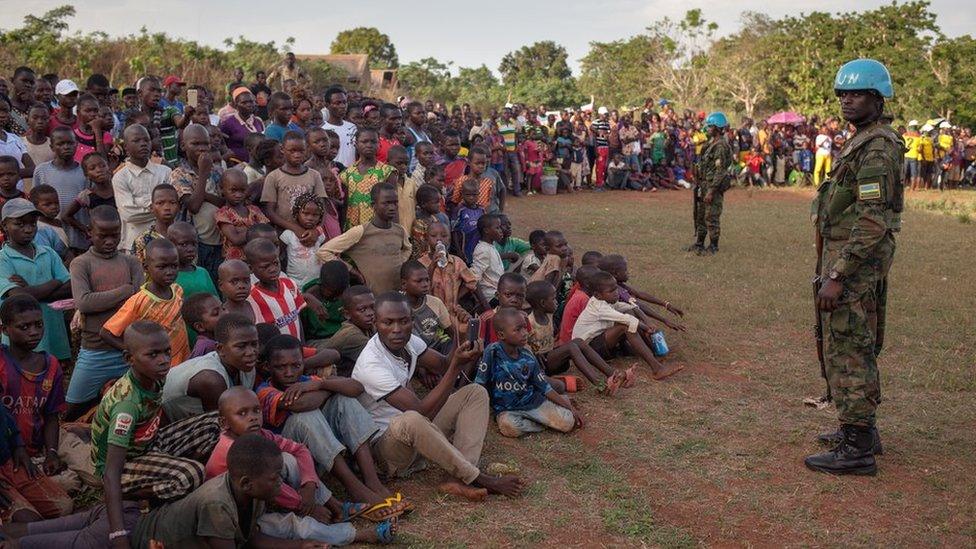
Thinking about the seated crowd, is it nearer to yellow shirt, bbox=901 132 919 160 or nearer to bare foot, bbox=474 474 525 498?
bare foot, bbox=474 474 525 498

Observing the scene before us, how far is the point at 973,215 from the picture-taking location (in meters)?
16.2

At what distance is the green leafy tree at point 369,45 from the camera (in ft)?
175

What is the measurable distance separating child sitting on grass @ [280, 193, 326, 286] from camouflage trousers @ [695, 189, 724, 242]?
653 cm

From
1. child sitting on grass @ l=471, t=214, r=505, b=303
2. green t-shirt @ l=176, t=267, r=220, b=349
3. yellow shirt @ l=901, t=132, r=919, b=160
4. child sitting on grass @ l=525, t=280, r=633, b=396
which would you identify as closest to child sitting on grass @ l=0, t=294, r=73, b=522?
green t-shirt @ l=176, t=267, r=220, b=349

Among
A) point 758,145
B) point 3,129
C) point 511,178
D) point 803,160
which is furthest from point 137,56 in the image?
point 803,160

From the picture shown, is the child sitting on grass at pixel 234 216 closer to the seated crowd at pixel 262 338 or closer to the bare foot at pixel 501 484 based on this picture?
the seated crowd at pixel 262 338

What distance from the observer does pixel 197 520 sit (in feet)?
11.5

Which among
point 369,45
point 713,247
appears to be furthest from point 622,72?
point 713,247

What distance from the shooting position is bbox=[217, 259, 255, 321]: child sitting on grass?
4832 mm

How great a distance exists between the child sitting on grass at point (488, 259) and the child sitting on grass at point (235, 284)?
253cm

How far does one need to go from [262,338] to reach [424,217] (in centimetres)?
290

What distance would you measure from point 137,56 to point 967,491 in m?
19.2

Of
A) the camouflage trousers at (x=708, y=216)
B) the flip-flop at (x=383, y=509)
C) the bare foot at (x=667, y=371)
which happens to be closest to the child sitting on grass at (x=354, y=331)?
the flip-flop at (x=383, y=509)

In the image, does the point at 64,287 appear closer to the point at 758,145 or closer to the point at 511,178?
the point at 511,178
